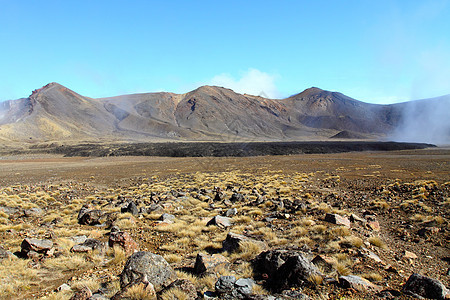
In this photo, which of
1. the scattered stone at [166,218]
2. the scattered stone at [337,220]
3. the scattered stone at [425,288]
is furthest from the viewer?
the scattered stone at [166,218]

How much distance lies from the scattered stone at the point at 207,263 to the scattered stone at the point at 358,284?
2343mm

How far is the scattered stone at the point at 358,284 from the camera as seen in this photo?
454 cm

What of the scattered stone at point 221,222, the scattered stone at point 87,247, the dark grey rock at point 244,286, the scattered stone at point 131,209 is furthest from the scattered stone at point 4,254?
the dark grey rock at point 244,286

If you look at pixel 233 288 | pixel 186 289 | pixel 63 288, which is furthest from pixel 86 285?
pixel 233 288

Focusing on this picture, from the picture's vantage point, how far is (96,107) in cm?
17462

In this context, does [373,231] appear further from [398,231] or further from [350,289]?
[350,289]

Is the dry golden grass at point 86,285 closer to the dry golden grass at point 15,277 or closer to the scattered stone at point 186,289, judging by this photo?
the dry golden grass at point 15,277

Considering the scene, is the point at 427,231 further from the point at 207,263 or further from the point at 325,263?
the point at 207,263

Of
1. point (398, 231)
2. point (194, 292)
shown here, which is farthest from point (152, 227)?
point (398, 231)

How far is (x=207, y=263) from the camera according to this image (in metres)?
5.63

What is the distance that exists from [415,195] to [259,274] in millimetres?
11065

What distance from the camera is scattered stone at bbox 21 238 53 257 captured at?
6850 mm

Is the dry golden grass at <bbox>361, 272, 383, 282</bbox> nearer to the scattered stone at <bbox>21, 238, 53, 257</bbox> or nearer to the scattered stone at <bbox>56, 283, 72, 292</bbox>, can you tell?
the scattered stone at <bbox>56, 283, 72, 292</bbox>

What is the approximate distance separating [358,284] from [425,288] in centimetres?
95
